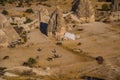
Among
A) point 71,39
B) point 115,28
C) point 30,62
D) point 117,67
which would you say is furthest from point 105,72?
point 115,28

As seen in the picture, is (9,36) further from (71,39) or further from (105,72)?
(105,72)

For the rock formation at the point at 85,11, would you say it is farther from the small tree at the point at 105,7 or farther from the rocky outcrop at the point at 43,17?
the small tree at the point at 105,7

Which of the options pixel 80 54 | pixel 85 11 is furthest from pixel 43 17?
pixel 80 54

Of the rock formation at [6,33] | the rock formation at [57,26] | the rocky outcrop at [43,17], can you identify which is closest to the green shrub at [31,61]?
the rock formation at [6,33]

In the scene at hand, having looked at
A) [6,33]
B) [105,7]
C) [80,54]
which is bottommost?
[80,54]

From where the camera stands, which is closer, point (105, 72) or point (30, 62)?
point (105, 72)

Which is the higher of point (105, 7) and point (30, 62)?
point (105, 7)

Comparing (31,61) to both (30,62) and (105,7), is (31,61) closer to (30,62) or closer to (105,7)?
(30,62)

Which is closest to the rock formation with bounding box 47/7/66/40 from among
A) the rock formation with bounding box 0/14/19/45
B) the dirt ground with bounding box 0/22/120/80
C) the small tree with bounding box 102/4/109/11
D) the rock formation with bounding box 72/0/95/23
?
the dirt ground with bounding box 0/22/120/80
